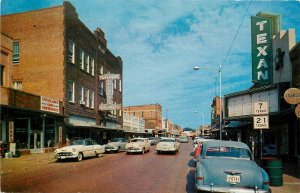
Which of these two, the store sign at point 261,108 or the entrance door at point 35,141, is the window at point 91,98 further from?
the store sign at point 261,108

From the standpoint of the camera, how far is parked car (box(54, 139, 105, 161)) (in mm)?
20828

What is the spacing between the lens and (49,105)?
91.4ft

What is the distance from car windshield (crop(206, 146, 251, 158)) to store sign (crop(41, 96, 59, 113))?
1966cm

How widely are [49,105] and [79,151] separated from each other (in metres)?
7.87

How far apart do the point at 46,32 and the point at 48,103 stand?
8.26 meters

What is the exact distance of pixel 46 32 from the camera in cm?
3203

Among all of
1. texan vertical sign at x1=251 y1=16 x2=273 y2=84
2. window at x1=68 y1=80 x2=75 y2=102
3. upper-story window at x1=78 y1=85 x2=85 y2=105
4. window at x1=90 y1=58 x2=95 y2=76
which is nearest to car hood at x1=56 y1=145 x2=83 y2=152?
window at x1=68 y1=80 x2=75 y2=102

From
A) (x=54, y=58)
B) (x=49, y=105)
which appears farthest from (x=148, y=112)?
(x=49, y=105)

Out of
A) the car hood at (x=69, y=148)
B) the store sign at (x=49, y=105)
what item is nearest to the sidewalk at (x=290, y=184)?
the car hood at (x=69, y=148)

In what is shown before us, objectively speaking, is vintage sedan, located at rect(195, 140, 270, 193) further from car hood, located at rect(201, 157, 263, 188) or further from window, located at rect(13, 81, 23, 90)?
window, located at rect(13, 81, 23, 90)

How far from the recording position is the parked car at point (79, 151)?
20.8 metres

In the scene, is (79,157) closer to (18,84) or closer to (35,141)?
(35,141)

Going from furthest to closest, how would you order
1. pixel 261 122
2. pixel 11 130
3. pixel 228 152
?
pixel 11 130 < pixel 261 122 < pixel 228 152

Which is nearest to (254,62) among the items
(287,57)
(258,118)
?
(287,57)
